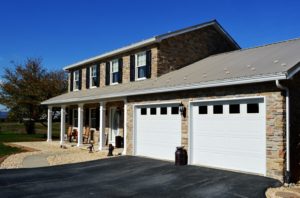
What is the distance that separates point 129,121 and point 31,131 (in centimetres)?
2494

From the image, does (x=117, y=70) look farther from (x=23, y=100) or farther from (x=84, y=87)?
(x=23, y=100)

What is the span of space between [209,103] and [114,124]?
31.9ft

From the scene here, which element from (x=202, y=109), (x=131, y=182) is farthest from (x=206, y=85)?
(x=131, y=182)

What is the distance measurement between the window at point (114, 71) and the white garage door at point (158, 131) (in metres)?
5.61

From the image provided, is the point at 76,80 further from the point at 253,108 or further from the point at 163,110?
the point at 253,108

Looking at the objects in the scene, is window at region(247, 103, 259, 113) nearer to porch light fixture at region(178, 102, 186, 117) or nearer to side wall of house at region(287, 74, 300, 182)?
side wall of house at region(287, 74, 300, 182)

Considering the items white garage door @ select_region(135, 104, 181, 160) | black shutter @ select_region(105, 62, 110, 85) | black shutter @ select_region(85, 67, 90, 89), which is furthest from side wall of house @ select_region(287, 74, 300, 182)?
black shutter @ select_region(85, 67, 90, 89)

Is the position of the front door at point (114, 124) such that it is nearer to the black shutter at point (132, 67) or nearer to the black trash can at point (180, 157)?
the black shutter at point (132, 67)

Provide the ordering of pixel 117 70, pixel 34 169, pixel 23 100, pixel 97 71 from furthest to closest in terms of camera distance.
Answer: pixel 23 100, pixel 97 71, pixel 117 70, pixel 34 169

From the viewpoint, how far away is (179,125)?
44.1 feet

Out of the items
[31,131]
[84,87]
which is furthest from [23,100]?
[84,87]

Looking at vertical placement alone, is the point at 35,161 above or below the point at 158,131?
below

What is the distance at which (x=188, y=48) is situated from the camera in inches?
757

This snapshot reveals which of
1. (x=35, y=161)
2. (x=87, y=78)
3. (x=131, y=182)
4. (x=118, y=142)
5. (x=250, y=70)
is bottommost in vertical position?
(x=35, y=161)
